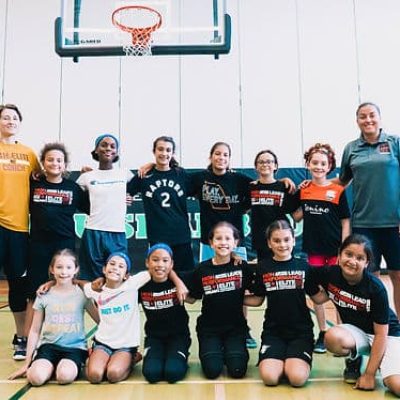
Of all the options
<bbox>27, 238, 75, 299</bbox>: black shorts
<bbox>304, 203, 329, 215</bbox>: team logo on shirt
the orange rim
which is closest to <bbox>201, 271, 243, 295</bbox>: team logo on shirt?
<bbox>304, 203, 329, 215</bbox>: team logo on shirt

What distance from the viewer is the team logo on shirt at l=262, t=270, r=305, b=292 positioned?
109 inches

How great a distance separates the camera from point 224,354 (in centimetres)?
279

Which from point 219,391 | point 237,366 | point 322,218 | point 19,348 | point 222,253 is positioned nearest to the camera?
point 219,391

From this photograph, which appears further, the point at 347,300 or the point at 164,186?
the point at 164,186

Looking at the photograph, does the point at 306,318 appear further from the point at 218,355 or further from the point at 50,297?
the point at 50,297

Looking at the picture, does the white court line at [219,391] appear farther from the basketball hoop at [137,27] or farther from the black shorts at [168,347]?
the basketball hoop at [137,27]

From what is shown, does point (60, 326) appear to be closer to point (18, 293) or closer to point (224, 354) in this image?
point (18, 293)

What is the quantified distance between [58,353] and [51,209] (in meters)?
1.01

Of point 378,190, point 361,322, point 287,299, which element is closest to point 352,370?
point 361,322

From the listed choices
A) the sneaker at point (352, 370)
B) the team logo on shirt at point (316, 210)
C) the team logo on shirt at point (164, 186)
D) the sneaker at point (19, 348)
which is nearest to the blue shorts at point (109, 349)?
the sneaker at point (19, 348)

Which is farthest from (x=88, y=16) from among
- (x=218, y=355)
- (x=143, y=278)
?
(x=218, y=355)

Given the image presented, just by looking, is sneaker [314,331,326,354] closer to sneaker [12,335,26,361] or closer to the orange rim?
sneaker [12,335,26,361]

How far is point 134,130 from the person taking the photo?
7.97 meters

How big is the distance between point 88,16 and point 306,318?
17.5ft
